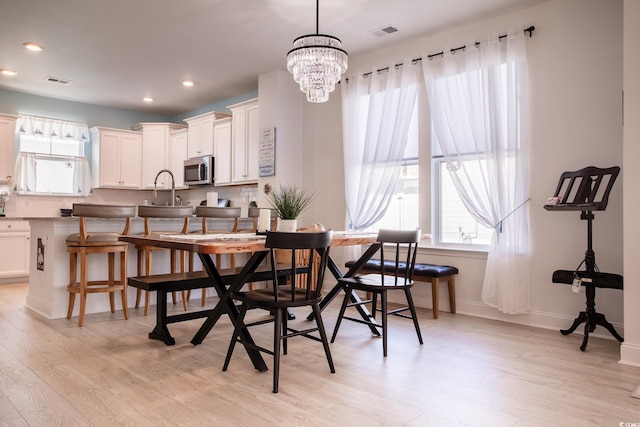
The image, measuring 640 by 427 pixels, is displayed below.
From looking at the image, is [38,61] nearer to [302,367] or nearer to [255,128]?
[255,128]

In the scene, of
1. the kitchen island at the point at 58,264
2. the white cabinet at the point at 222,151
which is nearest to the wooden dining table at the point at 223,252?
the kitchen island at the point at 58,264

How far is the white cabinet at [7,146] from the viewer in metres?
6.55

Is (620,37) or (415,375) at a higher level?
(620,37)

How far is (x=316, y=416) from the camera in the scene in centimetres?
207

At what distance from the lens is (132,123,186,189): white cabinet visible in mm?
7660

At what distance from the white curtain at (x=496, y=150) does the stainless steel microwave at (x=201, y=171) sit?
12.3 ft

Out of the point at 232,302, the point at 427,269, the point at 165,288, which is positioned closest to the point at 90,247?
the point at 165,288

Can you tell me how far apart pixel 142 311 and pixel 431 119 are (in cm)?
346

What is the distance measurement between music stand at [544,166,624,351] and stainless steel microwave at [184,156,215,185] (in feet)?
15.8

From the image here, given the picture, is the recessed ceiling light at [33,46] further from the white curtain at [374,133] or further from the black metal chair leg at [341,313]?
the black metal chair leg at [341,313]

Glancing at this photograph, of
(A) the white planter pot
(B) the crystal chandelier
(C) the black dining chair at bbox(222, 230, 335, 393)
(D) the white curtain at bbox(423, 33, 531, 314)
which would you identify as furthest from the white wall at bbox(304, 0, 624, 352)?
(C) the black dining chair at bbox(222, 230, 335, 393)

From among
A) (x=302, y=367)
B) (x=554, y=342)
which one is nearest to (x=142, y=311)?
(x=302, y=367)

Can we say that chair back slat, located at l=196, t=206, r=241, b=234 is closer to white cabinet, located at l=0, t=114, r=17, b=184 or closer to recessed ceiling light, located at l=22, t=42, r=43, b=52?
recessed ceiling light, located at l=22, t=42, r=43, b=52

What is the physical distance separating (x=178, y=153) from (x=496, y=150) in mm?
5346
